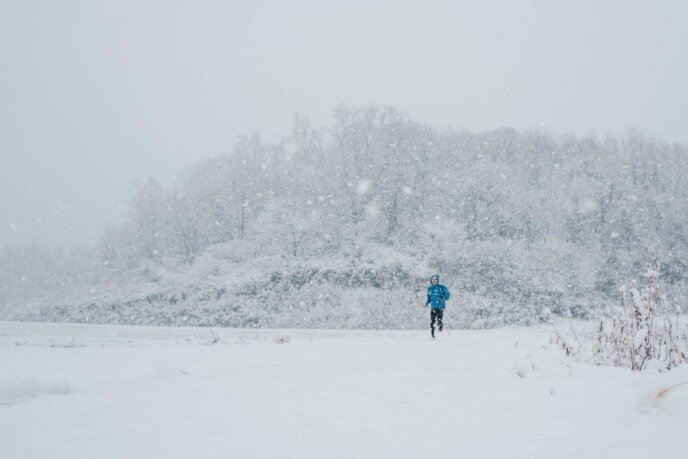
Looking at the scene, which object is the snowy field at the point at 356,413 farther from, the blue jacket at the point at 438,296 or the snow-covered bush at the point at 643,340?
the blue jacket at the point at 438,296

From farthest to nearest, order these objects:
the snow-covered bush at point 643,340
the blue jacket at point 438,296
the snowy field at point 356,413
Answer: the blue jacket at point 438,296, the snow-covered bush at point 643,340, the snowy field at point 356,413

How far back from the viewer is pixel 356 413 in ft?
12.9

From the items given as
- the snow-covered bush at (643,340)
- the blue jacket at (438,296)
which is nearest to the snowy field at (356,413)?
the snow-covered bush at (643,340)

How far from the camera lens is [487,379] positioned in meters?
5.13

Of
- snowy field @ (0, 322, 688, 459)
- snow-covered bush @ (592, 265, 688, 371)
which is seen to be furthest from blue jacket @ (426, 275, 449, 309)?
snow-covered bush @ (592, 265, 688, 371)

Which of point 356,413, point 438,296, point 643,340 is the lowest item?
point 356,413

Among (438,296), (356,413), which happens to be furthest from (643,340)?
(438,296)

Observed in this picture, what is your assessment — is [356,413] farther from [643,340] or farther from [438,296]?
[438,296]

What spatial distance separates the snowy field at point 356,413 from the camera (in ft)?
10.1

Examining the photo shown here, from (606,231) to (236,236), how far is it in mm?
33472

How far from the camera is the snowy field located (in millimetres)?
3064

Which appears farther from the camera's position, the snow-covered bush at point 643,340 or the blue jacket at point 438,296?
the blue jacket at point 438,296

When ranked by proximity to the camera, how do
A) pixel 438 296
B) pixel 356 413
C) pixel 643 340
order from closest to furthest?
1. pixel 356 413
2. pixel 643 340
3. pixel 438 296

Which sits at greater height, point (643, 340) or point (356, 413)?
point (643, 340)
